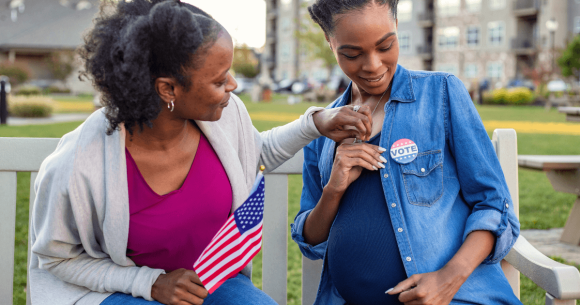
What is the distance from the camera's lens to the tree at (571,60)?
2875cm

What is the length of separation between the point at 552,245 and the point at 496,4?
41.7 meters

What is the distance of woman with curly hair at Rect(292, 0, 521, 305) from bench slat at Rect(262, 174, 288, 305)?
1.52 ft

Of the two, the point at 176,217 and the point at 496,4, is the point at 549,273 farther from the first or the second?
the point at 496,4

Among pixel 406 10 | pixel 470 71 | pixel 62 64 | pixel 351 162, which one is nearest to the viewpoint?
pixel 351 162

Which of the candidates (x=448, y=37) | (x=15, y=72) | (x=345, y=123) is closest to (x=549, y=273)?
(x=345, y=123)

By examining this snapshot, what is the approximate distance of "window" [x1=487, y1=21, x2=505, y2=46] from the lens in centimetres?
4219

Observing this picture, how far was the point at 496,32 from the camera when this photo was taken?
42.6m

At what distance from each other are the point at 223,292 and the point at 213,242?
1.11ft

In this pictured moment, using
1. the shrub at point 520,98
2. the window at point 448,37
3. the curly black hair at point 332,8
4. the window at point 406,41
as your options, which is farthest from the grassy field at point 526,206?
the window at point 406,41

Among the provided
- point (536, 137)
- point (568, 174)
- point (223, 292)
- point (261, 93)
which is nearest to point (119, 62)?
point (223, 292)

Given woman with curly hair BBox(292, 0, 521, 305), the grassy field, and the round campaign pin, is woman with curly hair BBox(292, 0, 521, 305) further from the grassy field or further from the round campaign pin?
the grassy field

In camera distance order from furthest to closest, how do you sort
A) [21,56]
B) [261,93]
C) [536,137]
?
1. [21,56]
2. [261,93]
3. [536,137]

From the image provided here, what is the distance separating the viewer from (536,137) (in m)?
12.5

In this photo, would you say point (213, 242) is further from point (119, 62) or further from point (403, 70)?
point (403, 70)
